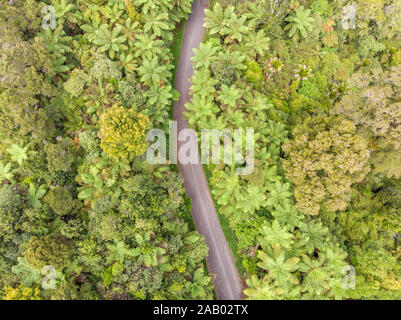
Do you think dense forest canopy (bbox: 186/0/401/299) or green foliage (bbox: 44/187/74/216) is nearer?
dense forest canopy (bbox: 186/0/401/299)

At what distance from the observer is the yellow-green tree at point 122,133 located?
13.6 m

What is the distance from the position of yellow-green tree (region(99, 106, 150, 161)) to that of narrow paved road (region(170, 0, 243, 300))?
15.4ft

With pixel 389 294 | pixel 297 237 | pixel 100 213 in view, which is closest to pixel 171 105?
pixel 100 213

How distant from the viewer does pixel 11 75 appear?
1337cm

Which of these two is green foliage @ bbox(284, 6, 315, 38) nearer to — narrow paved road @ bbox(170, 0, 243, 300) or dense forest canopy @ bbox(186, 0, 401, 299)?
dense forest canopy @ bbox(186, 0, 401, 299)

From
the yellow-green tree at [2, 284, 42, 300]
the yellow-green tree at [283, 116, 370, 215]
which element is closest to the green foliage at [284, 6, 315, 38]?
the yellow-green tree at [283, 116, 370, 215]

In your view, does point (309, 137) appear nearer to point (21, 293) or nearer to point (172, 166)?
point (172, 166)

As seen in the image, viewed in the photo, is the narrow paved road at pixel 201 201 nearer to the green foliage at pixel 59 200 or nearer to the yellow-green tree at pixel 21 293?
the green foliage at pixel 59 200

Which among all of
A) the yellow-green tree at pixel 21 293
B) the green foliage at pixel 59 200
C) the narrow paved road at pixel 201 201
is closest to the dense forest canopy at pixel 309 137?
the narrow paved road at pixel 201 201

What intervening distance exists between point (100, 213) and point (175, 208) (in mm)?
4564

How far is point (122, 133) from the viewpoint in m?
13.7

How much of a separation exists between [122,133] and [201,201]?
7.66 meters

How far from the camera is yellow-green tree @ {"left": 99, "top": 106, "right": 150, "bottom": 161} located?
13.6 meters
